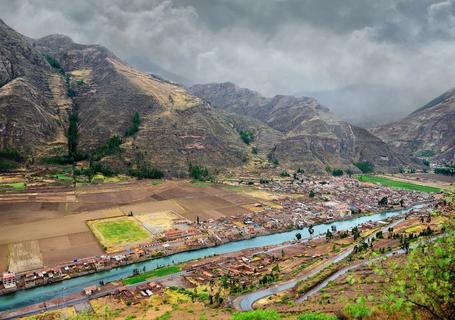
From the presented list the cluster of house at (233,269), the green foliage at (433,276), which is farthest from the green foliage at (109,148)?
the green foliage at (433,276)

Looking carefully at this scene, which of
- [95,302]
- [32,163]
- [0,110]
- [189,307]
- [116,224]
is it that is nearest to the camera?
[189,307]

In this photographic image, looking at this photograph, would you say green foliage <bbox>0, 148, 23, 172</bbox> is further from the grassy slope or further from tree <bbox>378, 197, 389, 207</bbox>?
tree <bbox>378, 197, 389, 207</bbox>

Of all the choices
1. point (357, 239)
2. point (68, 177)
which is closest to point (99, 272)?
point (357, 239)

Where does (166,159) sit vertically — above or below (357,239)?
above

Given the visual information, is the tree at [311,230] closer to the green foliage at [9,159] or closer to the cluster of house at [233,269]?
the cluster of house at [233,269]

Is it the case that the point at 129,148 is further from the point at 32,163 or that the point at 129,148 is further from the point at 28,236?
the point at 28,236

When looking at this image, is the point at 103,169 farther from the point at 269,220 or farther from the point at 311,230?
the point at 311,230

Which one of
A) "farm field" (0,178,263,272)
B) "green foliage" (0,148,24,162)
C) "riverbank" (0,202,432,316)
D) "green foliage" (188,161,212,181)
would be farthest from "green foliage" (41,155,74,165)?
"riverbank" (0,202,432,316)
